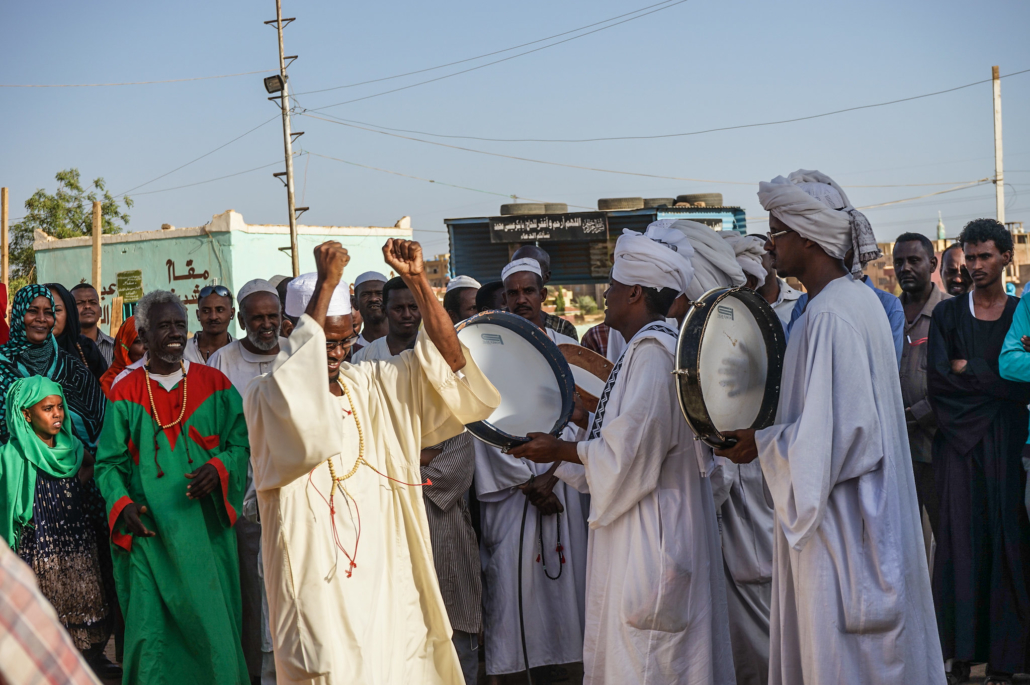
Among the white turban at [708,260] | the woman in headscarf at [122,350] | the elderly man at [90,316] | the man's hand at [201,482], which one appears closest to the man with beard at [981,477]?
the white turban at [708,260]

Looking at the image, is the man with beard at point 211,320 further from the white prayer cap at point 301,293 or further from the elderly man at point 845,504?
the elderly man at point 845,504

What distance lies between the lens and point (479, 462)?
207 inches

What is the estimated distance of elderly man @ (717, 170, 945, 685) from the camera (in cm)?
324

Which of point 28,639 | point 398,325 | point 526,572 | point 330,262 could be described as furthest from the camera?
point 398,325

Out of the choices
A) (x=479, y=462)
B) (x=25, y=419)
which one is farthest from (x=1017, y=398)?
(x=25, y=419)

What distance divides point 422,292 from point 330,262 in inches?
12.8

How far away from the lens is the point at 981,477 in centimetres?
506

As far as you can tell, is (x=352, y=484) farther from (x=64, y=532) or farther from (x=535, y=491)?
(x=64, y=532)

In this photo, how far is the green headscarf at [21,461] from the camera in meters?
5.23

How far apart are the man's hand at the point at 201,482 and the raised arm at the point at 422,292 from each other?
2.01 metres

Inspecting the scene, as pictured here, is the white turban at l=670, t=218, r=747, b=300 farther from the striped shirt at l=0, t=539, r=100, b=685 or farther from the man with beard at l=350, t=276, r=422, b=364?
the striped shirt at l=0, t=539, r=100, b=685

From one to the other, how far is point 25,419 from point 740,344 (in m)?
4.13

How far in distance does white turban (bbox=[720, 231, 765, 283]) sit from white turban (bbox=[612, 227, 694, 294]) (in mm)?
2025

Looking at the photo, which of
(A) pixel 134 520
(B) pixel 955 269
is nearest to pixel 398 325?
(A) pixel 134 520
